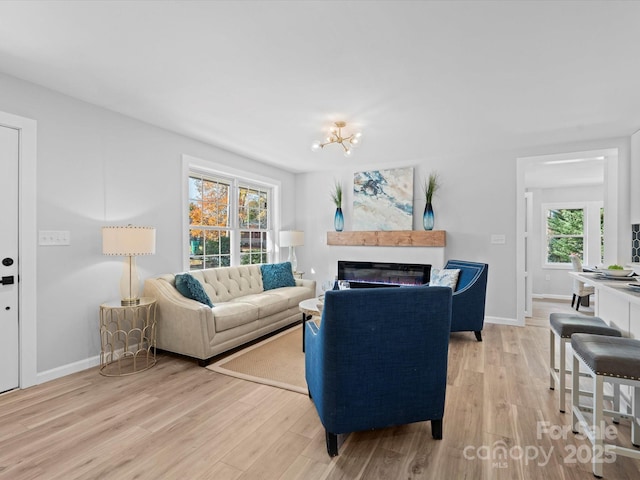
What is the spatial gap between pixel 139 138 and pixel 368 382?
3350mm

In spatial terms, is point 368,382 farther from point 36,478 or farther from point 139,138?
point 139,138

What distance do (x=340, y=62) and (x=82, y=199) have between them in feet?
8.40

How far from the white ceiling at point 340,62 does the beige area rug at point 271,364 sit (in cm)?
245

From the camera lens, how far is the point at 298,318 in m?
4.45

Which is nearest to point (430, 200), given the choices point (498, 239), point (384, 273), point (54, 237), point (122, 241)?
point (498, 239)

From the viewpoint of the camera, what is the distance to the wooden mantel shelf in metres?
4.80

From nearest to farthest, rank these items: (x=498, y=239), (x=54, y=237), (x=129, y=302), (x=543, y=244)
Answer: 1. (x=54, y=237)
2. (x=129, y=302)
3. (x=498, y=239)
4. (x=543, y=244)

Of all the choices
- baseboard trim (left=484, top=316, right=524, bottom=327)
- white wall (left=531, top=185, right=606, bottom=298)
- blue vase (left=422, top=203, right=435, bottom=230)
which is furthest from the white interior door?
white wall (left=531, top=185, right=606, bottom=298)

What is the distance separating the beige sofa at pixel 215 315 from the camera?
9.91 ft

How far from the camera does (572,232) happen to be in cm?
687

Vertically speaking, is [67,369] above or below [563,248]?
below

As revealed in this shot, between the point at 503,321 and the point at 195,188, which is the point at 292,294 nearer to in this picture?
the point at 195,188

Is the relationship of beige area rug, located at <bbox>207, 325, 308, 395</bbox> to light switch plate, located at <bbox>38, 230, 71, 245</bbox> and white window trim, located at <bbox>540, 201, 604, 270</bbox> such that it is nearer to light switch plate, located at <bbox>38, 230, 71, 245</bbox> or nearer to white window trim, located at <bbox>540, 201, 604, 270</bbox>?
light switch plate, located at <bbox>38, 230, 71, 245</bbox>

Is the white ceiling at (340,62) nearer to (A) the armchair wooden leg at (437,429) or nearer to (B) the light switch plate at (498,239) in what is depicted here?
(B) the light switch plate at (498,239)
